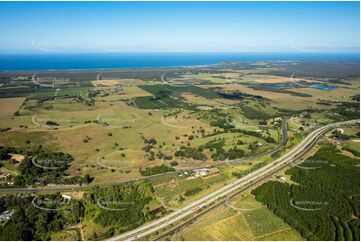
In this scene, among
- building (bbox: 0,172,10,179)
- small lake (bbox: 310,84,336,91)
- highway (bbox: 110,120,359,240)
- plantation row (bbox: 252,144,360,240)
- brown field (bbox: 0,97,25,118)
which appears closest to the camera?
highway (bbox: 110,120,359,240)

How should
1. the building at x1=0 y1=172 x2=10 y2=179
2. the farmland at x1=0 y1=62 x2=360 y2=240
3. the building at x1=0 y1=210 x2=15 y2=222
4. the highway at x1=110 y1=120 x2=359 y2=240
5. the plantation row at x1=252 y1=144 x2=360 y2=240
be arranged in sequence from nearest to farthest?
the highway at x1=110 y1=120 x2=359 y2=240 < the plantation row at x1=252 y1=144 x2=360 y2=240 < the building at x1=0 y1=210 x2=15 y2=222 < the farmland at x1=0 y1=62 x2=360 y2=240 < the building at x1=0 y1=172 x2=10 y2=179

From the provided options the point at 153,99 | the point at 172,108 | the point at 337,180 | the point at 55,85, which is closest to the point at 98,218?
the point at 337,180

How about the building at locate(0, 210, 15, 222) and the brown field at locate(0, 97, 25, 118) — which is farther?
the brown field at locate(0, 97, 25, 118)

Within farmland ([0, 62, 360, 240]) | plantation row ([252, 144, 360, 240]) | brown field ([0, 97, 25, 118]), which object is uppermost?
brown field ([0, 97, 25, 118])

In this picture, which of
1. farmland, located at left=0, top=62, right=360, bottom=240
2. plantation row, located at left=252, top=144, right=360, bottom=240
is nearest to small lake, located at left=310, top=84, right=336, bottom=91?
farmland, located at left=0, top=62, right=360, bottom=240

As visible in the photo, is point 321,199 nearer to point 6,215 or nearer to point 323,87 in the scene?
point 6,215

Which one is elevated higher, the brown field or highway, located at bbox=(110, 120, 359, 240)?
the brown field

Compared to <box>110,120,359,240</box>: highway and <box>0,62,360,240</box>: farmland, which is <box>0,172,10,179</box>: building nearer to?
<box>0,62,360,240</box>: farmland

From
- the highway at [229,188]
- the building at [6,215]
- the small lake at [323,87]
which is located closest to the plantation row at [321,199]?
the highway at [229,188]

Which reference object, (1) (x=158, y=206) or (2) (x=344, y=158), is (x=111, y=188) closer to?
(1) (x=158, y=206)
